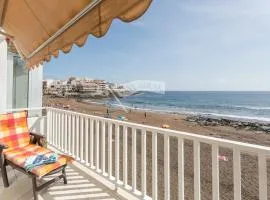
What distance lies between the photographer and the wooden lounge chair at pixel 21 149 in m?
2.92

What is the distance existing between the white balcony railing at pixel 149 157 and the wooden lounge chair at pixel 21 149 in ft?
1.95

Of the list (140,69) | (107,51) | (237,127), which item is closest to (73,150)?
(237,127)

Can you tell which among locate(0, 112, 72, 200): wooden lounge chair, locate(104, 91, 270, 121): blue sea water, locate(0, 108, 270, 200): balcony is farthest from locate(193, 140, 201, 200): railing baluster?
locate(104, 91, 270, 121): blue sea water

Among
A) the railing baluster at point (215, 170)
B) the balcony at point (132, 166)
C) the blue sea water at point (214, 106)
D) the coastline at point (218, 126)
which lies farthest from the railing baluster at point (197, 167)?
the blue sea water at point (214, 106)

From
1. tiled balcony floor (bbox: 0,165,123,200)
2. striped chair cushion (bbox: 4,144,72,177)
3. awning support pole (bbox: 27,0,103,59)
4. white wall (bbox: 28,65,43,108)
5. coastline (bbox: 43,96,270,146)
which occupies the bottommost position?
coastline (bbox: 43,96,270,146)

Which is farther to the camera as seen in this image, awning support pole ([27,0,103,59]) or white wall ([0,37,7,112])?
white wall ([0,37,7,112])

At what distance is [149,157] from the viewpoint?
21.0 feet

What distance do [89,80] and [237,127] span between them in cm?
4035

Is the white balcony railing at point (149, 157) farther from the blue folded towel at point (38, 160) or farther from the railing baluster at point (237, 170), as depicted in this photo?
the blue folded towel at point (38, 160)

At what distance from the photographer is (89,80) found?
5341 centimetres

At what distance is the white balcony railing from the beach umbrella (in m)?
1.15

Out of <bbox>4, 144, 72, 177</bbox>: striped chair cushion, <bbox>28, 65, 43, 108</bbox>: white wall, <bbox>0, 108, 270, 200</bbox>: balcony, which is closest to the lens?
<bbox>0, 108, 270, 200</bbox>: balcony

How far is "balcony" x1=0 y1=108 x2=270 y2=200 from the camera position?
6.34ft

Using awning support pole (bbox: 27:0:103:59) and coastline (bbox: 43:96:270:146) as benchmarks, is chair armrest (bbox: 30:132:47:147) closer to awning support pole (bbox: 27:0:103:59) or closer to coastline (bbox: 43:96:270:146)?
awning support pole (bbox: 27:0:103:59)
